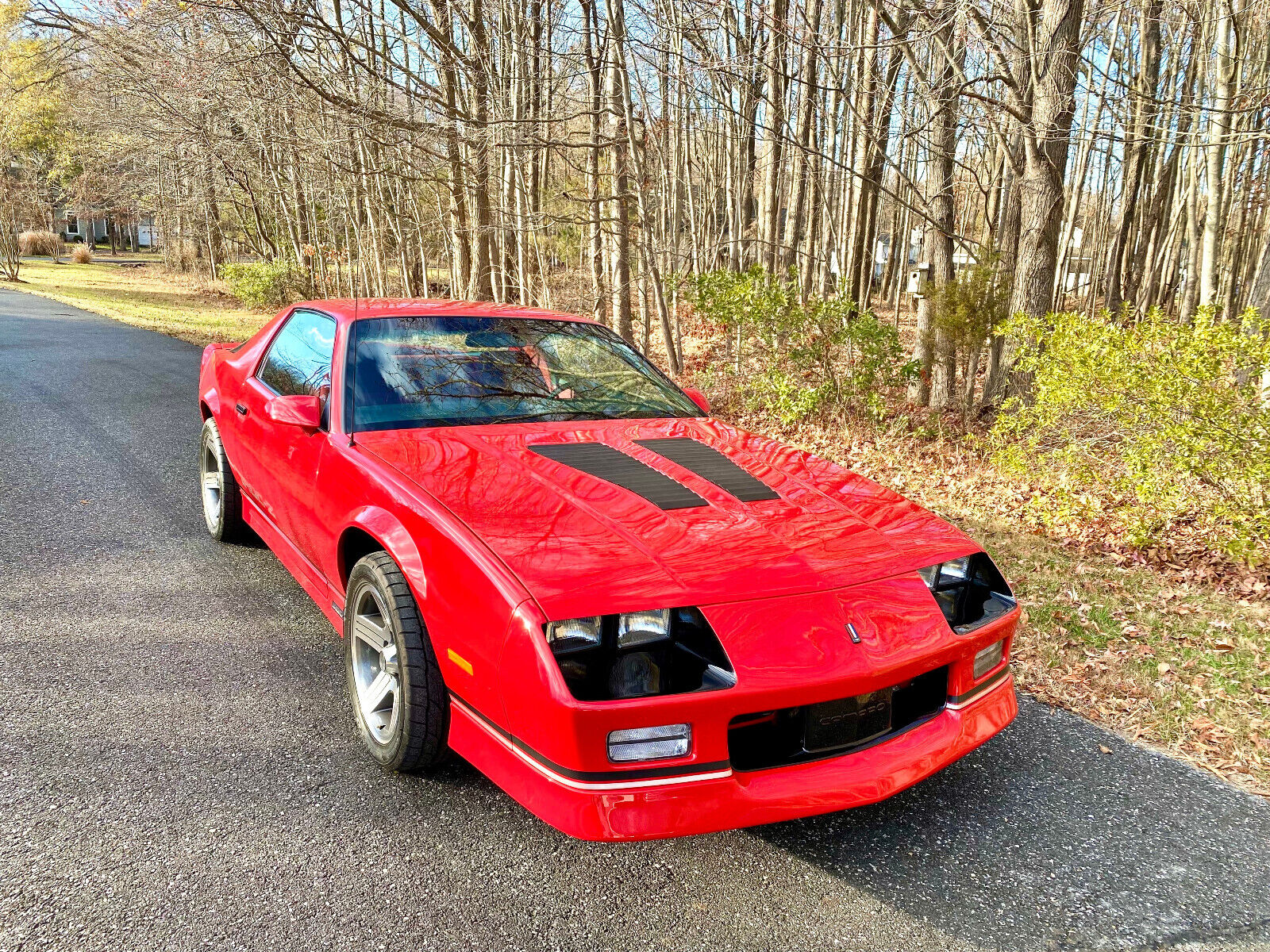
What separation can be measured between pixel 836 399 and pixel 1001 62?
341 centimetres

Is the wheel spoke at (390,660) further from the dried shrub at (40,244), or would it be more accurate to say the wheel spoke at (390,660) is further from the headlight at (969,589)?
the dried shrub at (40,244)

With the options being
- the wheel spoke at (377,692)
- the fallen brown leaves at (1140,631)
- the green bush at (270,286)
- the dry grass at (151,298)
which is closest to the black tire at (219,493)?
the wheel spoke at (377,692)

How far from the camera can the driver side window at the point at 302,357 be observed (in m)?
3.60

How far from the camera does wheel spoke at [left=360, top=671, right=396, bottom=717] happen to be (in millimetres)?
2713

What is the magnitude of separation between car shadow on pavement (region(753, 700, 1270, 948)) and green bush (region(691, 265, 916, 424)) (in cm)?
552

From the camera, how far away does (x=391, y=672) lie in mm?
2688

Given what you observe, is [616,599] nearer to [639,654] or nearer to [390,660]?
[639,654]

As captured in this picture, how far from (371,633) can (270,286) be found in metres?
19.8

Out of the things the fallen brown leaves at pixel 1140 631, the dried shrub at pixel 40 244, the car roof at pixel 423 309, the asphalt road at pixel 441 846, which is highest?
the dried shrub at pixel 40 244

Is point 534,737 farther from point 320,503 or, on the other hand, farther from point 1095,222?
point 1095,222

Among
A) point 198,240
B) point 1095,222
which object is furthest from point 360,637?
point 198,240

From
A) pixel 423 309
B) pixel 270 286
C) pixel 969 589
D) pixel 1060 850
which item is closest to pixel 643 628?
pixel 969 589

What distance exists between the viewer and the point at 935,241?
31.4ft

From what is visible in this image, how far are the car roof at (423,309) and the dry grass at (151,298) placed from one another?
11.7 meters
